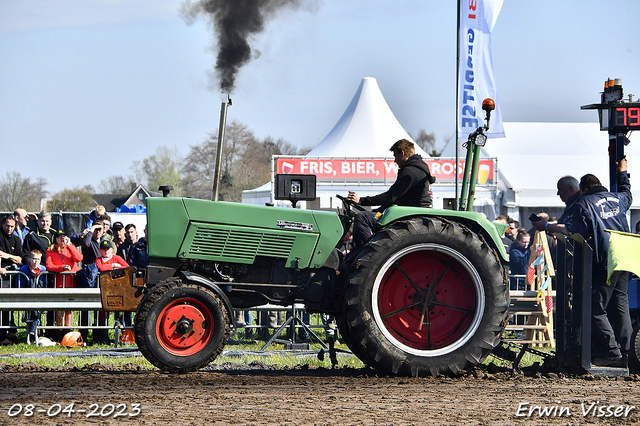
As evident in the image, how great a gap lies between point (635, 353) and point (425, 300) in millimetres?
1864

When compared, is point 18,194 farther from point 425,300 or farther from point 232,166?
point 425,300

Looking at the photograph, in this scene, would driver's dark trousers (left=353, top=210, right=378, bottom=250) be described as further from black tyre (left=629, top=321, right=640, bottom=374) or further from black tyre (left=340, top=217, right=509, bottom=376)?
black tyre (left=629, top=321, right=640, bottom=374)

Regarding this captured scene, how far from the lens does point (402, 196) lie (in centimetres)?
601

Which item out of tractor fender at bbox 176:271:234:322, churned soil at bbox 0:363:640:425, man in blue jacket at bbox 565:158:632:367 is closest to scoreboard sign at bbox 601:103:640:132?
man in blue jacket at bbox 565:158:632:367

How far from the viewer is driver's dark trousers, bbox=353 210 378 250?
5996 millimetres

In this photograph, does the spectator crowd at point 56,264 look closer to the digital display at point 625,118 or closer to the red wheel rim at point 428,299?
the red wheel rim at point 428,299

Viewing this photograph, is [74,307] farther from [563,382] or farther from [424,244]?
[563,382]

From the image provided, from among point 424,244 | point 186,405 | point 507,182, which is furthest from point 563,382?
point 507,182

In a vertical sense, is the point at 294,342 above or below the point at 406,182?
below

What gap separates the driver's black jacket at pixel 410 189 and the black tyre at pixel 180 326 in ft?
5.09

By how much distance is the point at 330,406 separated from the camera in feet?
14.4

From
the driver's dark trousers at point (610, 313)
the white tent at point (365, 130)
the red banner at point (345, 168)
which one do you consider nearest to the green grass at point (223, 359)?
the driver's dark trousers at point (610, 313)

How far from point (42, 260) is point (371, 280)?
21.2 ft

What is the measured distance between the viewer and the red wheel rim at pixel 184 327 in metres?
5.49
